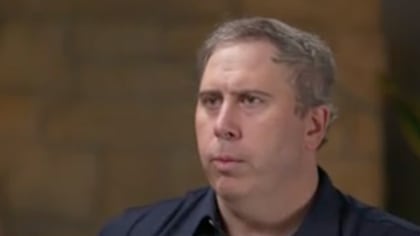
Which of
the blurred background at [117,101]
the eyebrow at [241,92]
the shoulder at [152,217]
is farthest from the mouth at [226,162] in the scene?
the blurred background at [117,101]

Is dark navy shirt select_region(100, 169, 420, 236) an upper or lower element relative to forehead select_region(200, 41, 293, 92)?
lower

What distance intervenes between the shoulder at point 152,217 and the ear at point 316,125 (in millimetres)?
255

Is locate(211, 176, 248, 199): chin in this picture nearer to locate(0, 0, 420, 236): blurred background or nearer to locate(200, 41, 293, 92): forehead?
locate(200, 41, 293, 92): forehead

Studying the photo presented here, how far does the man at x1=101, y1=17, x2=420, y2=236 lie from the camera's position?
1640 millimetres

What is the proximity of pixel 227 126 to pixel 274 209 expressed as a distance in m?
0.19

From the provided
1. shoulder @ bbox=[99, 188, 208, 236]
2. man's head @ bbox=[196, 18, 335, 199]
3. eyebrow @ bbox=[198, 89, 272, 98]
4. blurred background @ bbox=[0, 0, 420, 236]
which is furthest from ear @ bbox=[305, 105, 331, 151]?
blurred background @ bbox=[0, 0, 420, 236]

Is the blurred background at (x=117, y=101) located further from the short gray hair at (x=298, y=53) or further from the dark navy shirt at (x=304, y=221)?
the short gray hair at (x=298, y=53)

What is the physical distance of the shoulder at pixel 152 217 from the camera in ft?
6.05

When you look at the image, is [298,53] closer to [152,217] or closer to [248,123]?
[248,123]

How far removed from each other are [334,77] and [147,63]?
1195 mm

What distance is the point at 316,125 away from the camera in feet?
5.70

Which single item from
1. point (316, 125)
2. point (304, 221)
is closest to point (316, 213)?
point (304, 221)

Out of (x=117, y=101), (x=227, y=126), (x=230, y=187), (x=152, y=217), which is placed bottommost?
(x=117, y=101)

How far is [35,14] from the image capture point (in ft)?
9.59
